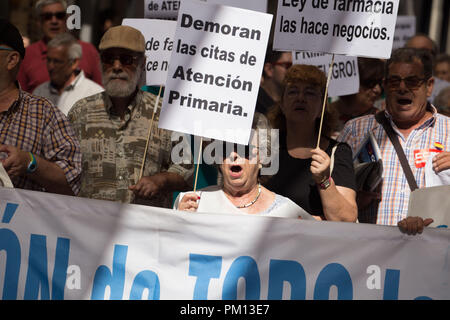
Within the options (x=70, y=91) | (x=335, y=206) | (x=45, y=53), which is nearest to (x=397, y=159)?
(x=335, y=206)

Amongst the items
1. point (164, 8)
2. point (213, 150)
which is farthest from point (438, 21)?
point (213, 150)

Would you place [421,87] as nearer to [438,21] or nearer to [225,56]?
[225,56]

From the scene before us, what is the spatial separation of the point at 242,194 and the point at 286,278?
0.80m

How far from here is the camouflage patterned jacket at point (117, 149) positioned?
20.1ft

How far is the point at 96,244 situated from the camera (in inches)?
198

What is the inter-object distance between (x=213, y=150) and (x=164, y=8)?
2.03 m

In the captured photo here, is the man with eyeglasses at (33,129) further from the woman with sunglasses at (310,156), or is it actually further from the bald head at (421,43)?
the bald head at (421,43)

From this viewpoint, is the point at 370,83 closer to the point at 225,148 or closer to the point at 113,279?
the point at 225,148

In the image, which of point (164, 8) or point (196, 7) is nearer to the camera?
point (196, 7)

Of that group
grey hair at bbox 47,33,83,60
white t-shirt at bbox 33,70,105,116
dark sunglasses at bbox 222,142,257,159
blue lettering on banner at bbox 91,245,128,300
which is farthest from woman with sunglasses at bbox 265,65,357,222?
grey hair at bbox 47,33,83,60

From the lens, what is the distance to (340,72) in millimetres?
7785

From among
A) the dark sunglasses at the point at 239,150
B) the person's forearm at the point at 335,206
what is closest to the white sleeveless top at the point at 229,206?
the person's forearm at the point at 335,206

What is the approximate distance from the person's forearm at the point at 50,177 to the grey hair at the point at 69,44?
2750 millimetres

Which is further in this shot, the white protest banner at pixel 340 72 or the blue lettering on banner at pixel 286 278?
the white protest banner at pixel 340 72
